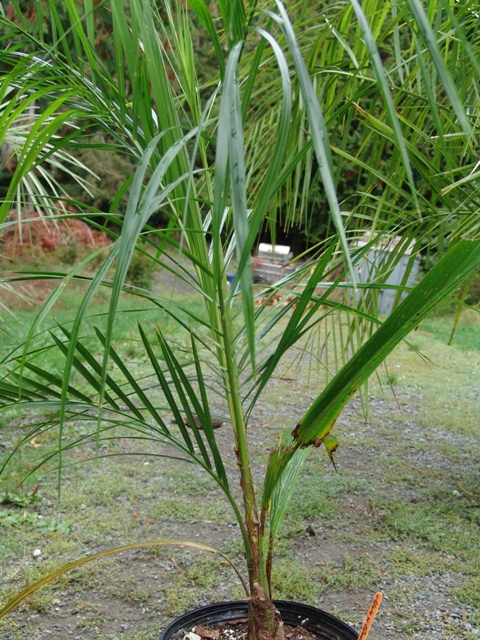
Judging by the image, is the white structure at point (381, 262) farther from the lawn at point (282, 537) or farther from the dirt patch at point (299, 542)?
the dirt patch at point (299, 542)

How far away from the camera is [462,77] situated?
1.58 meters

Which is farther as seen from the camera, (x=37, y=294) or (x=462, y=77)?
(x=37, y=294)

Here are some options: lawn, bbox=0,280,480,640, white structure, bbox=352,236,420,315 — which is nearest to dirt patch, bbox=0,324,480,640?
lawn, bbox=0,280,480,640

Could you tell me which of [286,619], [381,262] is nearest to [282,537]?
[286,619]

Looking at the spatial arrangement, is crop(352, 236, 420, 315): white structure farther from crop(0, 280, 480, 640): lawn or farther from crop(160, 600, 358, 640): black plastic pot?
crop(160, 600, 358, 640): black plastic pot

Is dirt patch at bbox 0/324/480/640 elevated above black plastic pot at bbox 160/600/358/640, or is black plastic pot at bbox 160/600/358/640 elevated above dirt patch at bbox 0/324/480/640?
black plastic pot at bbox 160/600/358/640

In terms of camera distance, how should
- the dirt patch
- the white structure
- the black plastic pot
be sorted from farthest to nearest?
the dirt patch
the white structure
the black plastic pot

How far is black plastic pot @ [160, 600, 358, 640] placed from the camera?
4.33 feet

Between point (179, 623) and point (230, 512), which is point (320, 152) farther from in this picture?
point (230, 512)

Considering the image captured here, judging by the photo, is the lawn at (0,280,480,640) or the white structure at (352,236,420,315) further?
the lawn at (0,280,480,640)

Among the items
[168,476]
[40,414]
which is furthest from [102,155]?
[168,476]

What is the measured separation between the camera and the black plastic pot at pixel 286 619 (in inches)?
51.9

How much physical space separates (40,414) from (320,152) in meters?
3.10

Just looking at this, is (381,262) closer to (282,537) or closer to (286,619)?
(286,619)
